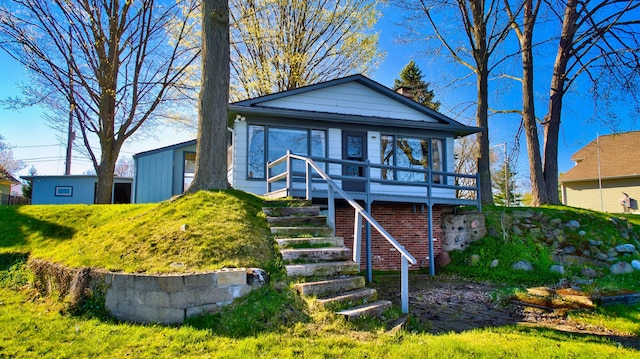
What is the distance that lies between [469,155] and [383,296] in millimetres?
23156

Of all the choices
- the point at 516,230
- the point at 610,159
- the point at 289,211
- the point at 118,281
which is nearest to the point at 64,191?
the point at 289,211

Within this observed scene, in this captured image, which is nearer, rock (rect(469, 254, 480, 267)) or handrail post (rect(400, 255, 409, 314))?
handrail post (rect(400, 255, 409, 314))

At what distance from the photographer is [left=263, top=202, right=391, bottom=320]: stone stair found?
4820 millimetres

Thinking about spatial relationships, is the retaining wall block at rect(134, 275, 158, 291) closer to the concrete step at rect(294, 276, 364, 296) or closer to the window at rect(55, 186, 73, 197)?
Answer: the concrete step at rect(294, 276, 364, 296)

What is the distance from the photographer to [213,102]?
8156 millimetres

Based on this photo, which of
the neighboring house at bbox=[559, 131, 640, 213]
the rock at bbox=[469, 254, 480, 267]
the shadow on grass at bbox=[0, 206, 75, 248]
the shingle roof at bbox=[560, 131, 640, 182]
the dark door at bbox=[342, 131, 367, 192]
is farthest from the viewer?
the shingle roof at bbox=[560, 131, 640, 182]

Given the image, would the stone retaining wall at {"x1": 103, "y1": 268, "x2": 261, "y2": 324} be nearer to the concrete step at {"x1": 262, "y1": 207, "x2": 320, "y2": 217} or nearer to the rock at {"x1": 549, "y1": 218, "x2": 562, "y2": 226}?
the concrete step at {"x1": 262, "y1": 207, "x2": 320, "y2": 217}

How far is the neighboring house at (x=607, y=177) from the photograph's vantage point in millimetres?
21375

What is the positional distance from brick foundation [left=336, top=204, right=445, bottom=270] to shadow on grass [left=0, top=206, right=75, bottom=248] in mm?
6122

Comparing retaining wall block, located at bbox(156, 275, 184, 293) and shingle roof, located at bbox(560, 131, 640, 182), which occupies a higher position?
shingle roof, located at bbox(560, 131, 640, 182)

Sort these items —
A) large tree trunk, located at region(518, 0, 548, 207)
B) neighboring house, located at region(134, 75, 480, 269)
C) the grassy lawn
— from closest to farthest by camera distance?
the grassy lawn → neighboring house, located at region(134, 75, 480, 269) → large tree trunk, located at region(518, 0, 548, 207)

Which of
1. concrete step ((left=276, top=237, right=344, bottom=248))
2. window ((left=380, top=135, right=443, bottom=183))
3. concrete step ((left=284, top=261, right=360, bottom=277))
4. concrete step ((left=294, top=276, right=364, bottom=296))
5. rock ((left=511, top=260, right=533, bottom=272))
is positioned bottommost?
rock ((left=511, top=260, right=533, bottom=272))

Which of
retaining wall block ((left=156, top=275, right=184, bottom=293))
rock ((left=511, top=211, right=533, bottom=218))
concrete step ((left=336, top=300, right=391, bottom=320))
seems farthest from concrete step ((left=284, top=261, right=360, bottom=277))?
rock ((left=511, top=211, right=533, bottom=218))

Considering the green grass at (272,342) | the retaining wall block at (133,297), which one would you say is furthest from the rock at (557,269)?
the retaining wall block at (133,297)
